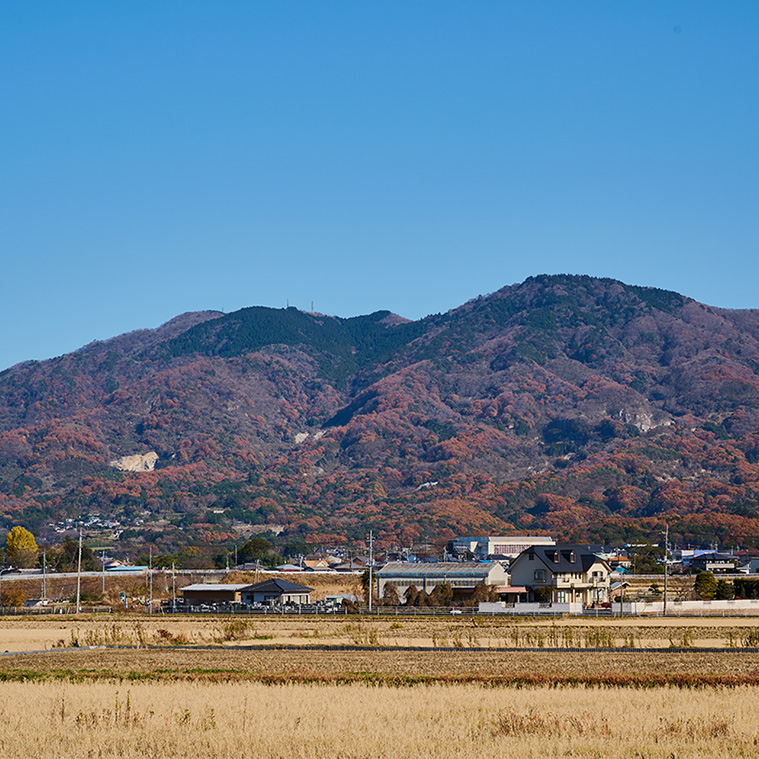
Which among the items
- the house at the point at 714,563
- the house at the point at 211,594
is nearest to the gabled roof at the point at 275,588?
the house at the point at 211,594

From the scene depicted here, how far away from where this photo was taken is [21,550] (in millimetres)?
152875

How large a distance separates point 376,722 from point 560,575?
6916 centimetres

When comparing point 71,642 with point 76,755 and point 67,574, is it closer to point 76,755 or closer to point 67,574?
point 76,755

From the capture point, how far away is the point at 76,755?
18688 mm

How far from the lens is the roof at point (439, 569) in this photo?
323ft

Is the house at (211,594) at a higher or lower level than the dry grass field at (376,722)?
lower

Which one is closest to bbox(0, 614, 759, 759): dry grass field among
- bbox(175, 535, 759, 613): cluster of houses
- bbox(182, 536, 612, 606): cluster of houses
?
bbox(175, 535, 759, 613): cluster of houses

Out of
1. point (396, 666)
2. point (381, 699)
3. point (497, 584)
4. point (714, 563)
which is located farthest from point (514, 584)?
point (381, 699)

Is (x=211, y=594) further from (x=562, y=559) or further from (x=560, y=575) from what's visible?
(x=562, y=559)

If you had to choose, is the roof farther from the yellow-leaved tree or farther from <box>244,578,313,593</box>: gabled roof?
the yellow-leaved tree

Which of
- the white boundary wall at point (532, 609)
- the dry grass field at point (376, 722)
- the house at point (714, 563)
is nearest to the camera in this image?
the dry grass field at point (376, 722)

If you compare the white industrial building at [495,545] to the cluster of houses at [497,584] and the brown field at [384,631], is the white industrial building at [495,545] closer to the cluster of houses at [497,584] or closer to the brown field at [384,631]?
the cluster of houses at [497,584]

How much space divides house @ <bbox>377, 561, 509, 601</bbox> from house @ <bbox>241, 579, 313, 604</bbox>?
11.2m

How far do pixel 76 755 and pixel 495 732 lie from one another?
302 inches
